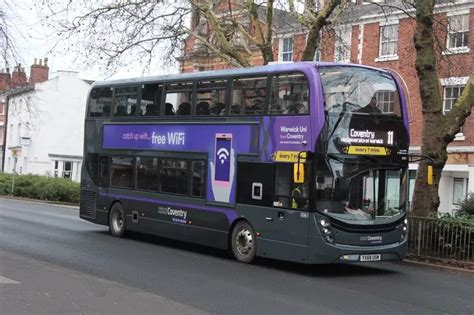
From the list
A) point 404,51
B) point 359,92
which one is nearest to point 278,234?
point 359,92

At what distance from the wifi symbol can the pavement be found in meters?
4.85

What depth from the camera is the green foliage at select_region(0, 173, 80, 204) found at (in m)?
34.0

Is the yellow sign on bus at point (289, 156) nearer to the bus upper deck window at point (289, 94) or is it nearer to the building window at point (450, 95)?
the bus upper deck window at point (289, 94)

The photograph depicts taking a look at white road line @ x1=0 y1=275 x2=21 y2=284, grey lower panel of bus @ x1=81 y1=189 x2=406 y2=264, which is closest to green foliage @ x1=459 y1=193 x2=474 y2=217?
grey lower panel of bus @ x1=81 y1=189 x2=406 y2=264

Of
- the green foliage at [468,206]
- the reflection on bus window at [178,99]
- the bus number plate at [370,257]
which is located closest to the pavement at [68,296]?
the bus number plate at [370,257]

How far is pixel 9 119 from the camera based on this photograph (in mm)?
60688

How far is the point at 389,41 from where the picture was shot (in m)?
30.9

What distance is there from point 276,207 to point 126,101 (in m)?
6.13

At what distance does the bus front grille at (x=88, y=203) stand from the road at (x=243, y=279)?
133cm

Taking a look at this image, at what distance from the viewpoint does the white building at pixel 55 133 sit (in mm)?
55375

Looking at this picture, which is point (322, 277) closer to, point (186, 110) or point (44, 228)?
point (186, 110)

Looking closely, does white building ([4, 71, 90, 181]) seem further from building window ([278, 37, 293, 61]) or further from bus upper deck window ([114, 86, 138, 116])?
bus upper deck window ([114, 86, 138, 116])

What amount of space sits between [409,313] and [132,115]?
9746 mm

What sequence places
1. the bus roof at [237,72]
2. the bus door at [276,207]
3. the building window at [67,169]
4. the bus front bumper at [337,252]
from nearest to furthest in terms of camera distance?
the bus front bumper at [337,252]
the bus door at [276,207]
the bus roof at [237,72]
the building window at [67,169]
